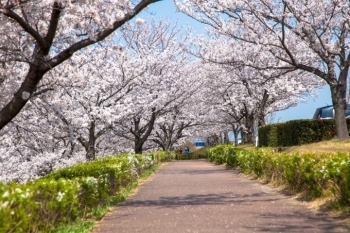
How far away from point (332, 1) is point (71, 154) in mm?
16291

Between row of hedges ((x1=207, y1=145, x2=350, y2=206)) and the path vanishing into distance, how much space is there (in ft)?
1.56

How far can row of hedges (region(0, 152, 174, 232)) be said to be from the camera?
17.8 feet

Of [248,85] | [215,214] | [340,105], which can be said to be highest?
[248,85]

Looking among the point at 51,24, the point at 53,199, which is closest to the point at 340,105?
the point at 51,24

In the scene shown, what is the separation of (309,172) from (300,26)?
25.8 ft

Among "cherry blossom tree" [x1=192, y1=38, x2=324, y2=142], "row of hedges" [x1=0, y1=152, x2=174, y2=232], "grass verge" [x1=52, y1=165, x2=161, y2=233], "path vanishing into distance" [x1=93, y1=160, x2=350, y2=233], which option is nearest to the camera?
"row of hedges" [x1=0, y1=152, x2=174, y2=232]

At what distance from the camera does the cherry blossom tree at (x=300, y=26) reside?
57.5 feet

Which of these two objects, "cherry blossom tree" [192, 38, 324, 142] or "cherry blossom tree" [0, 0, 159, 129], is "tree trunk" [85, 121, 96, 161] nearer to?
"cherry blossom tree" [192, 38, 324, 142]

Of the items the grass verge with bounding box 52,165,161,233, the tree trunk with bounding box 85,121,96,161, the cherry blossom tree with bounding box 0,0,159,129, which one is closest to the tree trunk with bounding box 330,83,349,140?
the grass verge with bounding box 52,165,161,233

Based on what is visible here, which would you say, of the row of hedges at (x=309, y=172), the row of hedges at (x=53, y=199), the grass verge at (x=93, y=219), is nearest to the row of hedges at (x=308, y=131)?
the row of hedges at (x=309, y=172)

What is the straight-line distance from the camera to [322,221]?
326 inches

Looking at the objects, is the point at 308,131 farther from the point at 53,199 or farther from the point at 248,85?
the point at 53,199

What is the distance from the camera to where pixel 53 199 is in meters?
7.32

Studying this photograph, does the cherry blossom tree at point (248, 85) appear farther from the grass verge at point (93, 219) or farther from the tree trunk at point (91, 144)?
the grass verge at point (93, 219)
